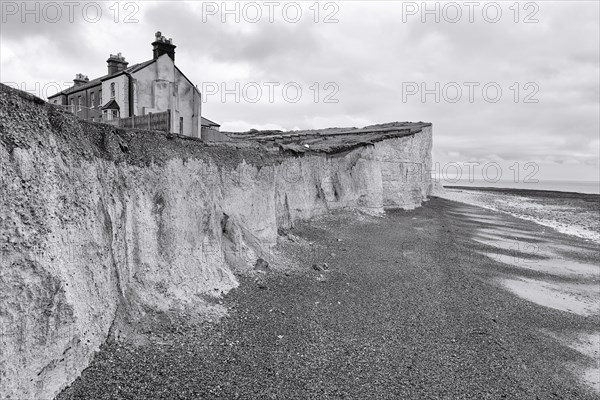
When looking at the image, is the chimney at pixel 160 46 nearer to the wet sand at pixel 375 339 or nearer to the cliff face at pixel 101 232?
the cliff face at pixel 101 232

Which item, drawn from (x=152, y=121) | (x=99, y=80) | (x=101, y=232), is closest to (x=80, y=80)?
(x=99, y=80)

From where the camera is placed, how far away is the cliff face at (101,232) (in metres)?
5.90

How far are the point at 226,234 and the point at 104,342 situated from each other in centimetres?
623

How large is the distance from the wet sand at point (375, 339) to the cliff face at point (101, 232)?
31.1 inches

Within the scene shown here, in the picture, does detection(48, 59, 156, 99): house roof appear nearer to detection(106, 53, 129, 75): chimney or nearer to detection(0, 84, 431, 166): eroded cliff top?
detection(106, 53, 129, 75): chimney

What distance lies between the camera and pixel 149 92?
87.0ft

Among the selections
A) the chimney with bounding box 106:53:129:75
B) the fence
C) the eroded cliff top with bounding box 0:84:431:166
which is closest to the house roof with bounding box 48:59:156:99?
the chimney with bounding box 106:53:129:75

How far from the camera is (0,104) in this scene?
5.96m

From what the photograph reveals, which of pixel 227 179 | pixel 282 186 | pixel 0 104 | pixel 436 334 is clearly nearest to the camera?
pixel 0 104

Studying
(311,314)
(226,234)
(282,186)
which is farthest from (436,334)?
(282,186)

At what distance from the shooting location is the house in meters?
25.0

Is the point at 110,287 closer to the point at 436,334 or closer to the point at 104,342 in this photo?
the point at 104,342

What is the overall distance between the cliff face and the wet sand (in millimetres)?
789

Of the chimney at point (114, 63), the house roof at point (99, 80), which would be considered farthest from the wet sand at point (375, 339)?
the chimney at point (114, 63)
